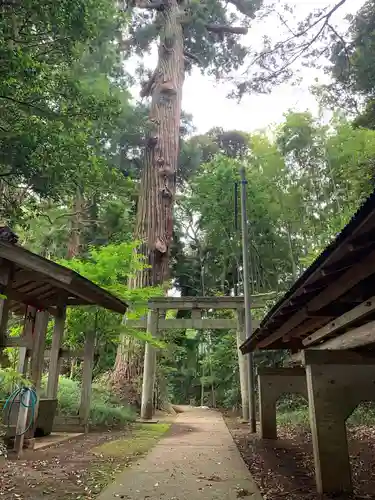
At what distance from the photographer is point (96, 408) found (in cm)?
805

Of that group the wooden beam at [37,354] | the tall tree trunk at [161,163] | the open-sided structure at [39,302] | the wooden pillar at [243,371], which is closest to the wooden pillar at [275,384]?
the open-sided structure at [39,302]

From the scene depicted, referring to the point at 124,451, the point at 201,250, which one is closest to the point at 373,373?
the point at 124,451

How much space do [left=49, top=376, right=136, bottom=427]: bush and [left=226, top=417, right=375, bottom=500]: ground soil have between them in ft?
7.99

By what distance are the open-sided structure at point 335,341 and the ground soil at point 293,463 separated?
1.14 ft

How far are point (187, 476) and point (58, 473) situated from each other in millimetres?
1266

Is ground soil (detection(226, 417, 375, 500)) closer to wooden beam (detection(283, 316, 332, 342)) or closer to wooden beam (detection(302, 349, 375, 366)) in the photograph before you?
→ wooden beam (detection(302, 349, 375, 366))

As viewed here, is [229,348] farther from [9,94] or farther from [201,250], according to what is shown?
[9,94]

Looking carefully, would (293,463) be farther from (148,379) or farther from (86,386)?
(148,379)

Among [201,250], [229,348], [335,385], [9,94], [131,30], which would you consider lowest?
[335,385]

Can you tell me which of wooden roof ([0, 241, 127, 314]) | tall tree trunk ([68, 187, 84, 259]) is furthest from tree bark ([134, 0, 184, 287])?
wooden roof ([0, 241, 127, 314])

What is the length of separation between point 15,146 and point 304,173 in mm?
12072

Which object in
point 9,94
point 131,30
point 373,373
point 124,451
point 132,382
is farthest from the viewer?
point 131,30

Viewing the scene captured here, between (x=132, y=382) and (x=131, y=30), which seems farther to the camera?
(x=131, y=30)

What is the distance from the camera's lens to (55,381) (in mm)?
6453
